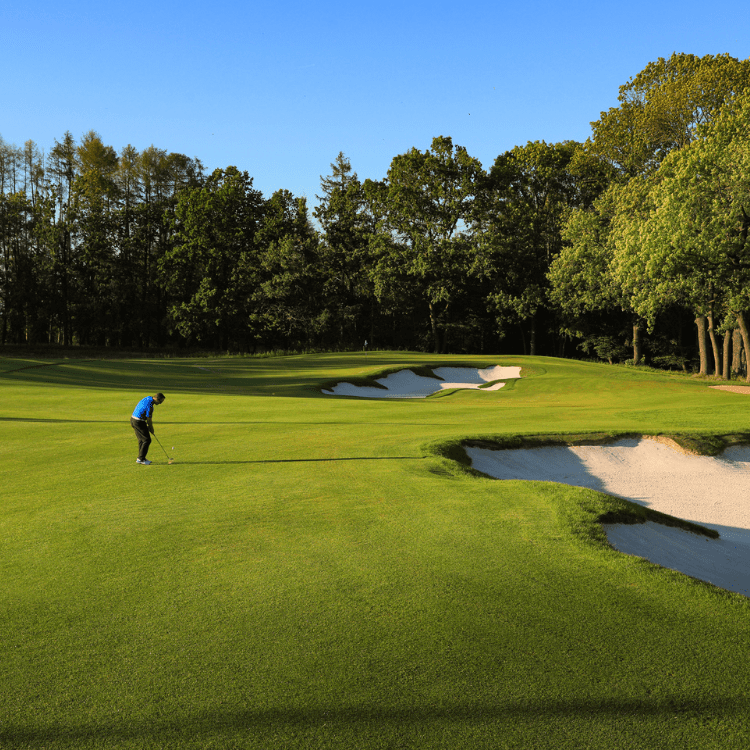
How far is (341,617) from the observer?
188 inches

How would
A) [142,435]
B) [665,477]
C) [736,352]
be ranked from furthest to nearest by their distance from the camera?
[736,352] → [665,477] → [142,435]

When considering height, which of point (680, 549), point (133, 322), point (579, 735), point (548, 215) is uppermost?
point (548, 215)

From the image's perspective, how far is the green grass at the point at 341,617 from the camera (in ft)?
11.5

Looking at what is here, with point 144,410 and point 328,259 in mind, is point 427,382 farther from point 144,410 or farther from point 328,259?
point 328,259

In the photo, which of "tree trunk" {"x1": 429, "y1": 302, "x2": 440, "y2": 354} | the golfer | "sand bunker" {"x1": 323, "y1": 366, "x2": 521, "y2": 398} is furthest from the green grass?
"tree trunk" {"x1": 429, "y1": 302, "x2": 440, "y2": 354}

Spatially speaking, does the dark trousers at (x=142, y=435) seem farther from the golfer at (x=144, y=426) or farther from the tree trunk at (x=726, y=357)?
the tree trunk at (x=726, y=357)

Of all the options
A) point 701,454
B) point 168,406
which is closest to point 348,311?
point 168,406

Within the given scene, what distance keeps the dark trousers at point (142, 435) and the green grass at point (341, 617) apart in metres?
0.59

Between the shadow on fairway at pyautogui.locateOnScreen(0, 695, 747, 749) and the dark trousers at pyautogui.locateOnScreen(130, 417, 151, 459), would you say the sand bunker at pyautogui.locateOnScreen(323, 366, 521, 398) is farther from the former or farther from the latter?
the shadow on fairway at pyautogui.locateOnScreen(0, 695, 747, 749)

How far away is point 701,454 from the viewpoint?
1403 centimetres

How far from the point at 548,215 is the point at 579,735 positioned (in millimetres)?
60379

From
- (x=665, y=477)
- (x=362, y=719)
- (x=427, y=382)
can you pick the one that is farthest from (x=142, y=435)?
(x=427, y=382)

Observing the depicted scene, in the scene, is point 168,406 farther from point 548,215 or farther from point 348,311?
point 548,215

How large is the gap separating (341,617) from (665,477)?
1065 cm
